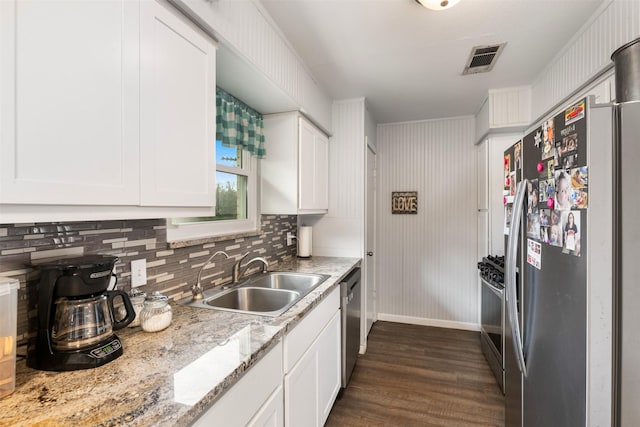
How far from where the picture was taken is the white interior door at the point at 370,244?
123 inches

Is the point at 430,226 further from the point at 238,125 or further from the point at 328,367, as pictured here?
the point at 238,125

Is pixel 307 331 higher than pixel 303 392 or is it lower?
higher

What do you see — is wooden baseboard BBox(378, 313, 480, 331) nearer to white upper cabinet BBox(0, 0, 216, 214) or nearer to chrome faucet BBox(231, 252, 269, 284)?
chrome faucet BBox(231, 252, 269, 284)

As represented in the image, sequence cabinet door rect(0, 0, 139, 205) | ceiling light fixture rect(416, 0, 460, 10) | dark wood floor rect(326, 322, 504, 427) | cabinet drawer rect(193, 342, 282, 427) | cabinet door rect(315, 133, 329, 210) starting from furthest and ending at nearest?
cabinet door rect(315, 133, 329, 210) → dark wood floor rect(326, 322, 504, 427) → ceiling light fixture rect(416, 0, 460, 10) → cabinet drawer rect(193, 342, 282, 427) → cabinet door rect(0, 0, 139, 205)

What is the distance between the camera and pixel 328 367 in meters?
1.91

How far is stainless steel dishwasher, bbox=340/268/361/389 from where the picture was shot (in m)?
2.19

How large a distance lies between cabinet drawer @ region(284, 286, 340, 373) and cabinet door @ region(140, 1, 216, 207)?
2.34ft

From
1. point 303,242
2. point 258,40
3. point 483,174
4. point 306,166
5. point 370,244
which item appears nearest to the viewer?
point 258,40

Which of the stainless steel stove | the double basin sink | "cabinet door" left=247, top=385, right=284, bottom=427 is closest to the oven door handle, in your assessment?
the stainless steel stove

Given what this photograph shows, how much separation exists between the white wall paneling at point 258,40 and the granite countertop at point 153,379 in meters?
1.24

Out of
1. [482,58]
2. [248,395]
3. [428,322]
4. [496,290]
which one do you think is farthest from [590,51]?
[428,322]

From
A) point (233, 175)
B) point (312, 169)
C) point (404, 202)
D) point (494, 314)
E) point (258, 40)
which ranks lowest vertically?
point (494, 314)

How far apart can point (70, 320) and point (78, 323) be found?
23 mm

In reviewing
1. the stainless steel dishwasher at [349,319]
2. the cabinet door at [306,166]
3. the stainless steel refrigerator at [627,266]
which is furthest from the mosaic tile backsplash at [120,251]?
the stainless steel refrigerator at [627,266]
